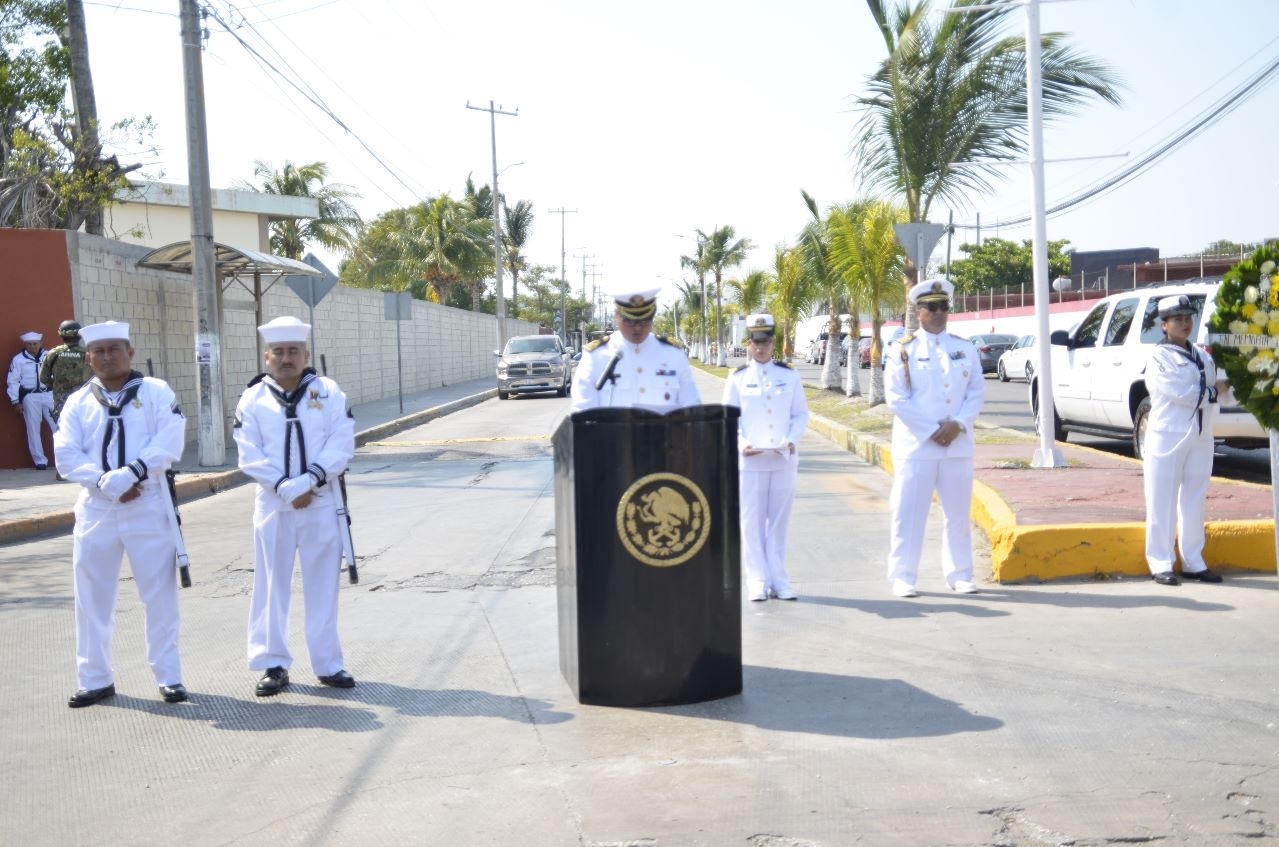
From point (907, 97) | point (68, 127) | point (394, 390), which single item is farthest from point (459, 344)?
point (907, 97)

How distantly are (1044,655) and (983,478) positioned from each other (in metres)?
5.01

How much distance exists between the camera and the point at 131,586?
8820 millimetres

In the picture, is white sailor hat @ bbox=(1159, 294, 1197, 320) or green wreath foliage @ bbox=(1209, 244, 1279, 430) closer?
green wreath foliage @ bbox=(1209, 244, 1279, 430)

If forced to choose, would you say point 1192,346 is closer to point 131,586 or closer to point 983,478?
point 983,478

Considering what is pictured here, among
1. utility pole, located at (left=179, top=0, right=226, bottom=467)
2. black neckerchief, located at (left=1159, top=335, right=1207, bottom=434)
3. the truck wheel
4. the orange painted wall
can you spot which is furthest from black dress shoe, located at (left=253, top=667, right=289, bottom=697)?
the orange painted wall

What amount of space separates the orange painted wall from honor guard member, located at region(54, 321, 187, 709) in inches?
444

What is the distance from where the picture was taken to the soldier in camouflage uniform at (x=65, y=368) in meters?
13.2

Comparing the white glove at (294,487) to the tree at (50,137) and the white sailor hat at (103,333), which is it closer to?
the white sailor hat at (103,333)

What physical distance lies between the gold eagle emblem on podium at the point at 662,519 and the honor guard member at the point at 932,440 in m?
2.68

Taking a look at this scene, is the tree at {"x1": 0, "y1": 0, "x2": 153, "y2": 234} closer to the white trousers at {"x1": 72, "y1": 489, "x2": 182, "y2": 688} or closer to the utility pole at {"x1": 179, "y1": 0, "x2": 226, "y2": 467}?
the utility pole at {"x1": 179, "y1": 0, "x2": 226, "y2": 467}

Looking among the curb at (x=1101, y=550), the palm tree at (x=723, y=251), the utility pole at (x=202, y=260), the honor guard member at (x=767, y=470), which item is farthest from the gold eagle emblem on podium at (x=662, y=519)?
the palm tree at (x=723, y=251)

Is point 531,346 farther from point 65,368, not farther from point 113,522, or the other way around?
point 113,522

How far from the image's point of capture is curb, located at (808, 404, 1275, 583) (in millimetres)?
7879

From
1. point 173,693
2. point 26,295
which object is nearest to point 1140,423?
point 173,693
